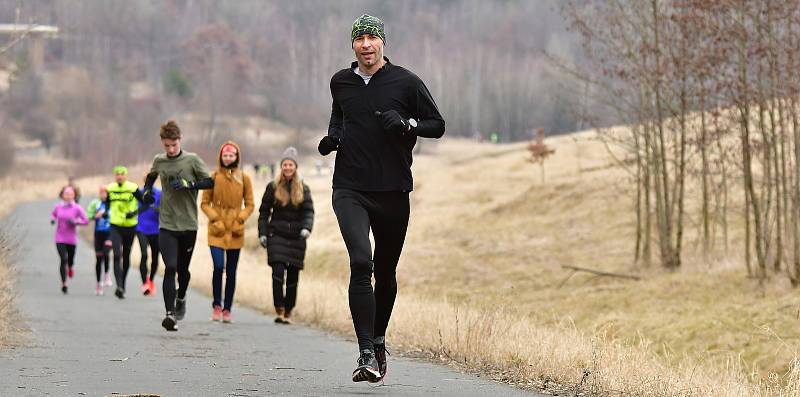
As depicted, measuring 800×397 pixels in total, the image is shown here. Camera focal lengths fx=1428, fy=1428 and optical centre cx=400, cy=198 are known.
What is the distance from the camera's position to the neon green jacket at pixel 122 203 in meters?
20.4

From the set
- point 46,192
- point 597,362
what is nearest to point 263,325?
point 597,362

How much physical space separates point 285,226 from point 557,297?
16.5 m

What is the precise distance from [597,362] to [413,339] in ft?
12.0

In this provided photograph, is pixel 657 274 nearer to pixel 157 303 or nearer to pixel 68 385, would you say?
pixel 157 303

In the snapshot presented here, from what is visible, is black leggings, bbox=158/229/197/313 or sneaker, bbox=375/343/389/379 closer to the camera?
sneaker, bbox=375/343/389/379

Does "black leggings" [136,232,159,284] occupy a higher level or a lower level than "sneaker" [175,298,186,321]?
higher

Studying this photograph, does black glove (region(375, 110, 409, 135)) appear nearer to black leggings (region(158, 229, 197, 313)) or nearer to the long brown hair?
black leggings (region(158, 229, 197, 313))

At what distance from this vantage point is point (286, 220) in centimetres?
1630

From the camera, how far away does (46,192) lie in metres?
86.1

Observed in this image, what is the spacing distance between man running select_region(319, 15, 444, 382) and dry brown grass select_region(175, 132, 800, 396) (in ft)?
5.26

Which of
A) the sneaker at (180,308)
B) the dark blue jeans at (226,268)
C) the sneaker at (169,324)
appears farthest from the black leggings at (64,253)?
the sneaker at (169,324)

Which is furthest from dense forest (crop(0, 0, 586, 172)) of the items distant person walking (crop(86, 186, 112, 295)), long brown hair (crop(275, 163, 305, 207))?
long brown hair (crop(275, 163, 305, 207))

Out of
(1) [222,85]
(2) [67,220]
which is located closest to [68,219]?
(2) [67,220]

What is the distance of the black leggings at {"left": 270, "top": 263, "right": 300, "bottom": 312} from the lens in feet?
54.3
